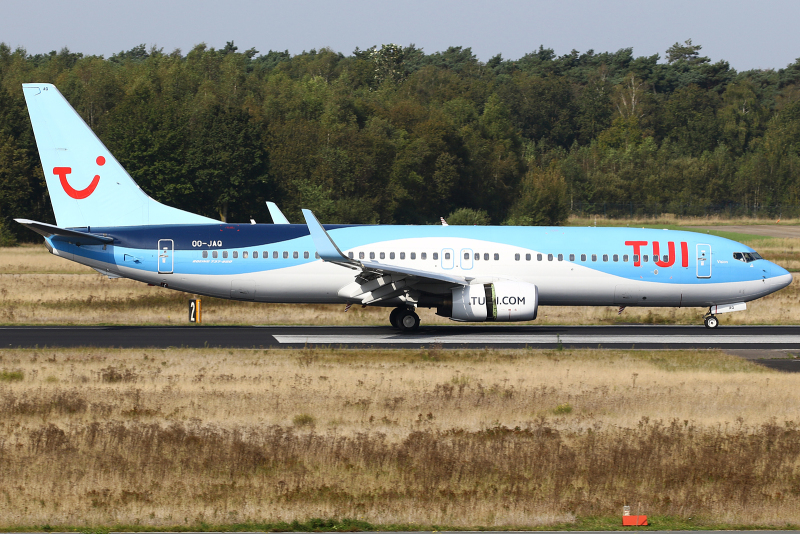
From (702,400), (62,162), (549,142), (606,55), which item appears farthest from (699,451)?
(606,55)

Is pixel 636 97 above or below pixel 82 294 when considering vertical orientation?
above

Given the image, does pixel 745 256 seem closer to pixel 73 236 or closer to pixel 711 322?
pixel 711 322

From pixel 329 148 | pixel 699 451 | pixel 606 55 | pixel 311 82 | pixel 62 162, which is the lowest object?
pixel 699 451

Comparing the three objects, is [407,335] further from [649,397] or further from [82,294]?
[82,294]

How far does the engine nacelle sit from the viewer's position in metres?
30.0

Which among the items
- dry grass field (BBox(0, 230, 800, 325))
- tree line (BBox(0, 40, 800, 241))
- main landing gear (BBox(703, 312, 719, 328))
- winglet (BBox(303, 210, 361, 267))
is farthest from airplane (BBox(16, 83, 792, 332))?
tree line (BBox(0, 40, 800, 241))

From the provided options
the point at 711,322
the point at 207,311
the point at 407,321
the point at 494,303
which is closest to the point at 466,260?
the point at 494,303

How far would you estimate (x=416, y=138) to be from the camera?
103188 millimetres

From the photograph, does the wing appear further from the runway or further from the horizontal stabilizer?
the horizontal stabilizer

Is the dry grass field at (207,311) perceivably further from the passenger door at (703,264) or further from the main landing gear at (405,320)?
the passenger door at (703,264)

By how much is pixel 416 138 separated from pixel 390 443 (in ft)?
293

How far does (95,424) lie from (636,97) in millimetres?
144741

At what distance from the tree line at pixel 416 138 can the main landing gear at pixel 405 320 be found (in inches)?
1692

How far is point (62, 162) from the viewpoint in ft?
109
